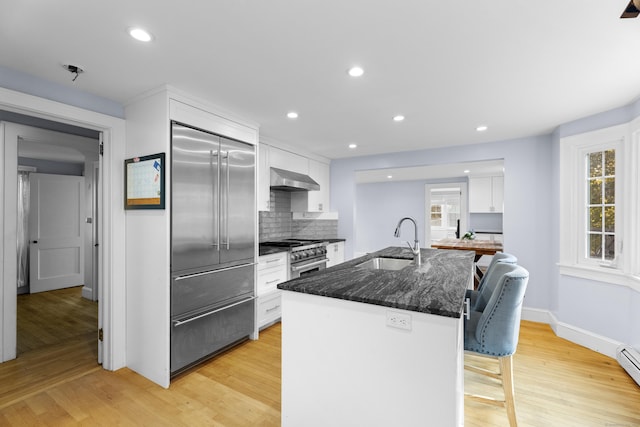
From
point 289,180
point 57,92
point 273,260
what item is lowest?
point 273,260

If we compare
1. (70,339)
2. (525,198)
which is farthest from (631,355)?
(70,339)

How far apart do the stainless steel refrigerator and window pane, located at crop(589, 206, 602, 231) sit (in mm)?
3620

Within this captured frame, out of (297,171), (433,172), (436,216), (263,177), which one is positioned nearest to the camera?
(263,177)

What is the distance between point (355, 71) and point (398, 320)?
5.47 ft

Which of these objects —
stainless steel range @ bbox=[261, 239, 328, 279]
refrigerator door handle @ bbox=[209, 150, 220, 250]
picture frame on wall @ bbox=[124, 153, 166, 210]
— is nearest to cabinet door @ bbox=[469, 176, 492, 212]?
stainless steel range @ bbox=[261, 239, 328, 279]

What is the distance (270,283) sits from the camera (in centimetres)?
355

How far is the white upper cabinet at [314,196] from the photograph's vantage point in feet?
15.8

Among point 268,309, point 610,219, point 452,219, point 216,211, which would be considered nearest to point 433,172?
point 452,219

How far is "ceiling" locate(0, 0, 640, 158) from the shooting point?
150 cm

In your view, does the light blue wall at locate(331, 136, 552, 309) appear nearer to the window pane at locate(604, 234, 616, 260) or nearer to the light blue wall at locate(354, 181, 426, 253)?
the window pane at locate(604, 234, 616, 260)

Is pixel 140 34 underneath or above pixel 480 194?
above

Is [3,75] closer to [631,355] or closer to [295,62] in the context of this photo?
[295,62]

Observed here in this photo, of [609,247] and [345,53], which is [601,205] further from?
[345,53]

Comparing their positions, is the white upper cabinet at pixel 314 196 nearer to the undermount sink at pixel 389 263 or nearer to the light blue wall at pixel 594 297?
the undermount sink at pixel 389 263
